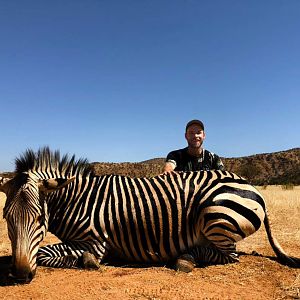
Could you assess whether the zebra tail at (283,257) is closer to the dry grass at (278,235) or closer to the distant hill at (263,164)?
the dry grass at (278,235)

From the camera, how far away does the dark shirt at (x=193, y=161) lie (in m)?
6.30

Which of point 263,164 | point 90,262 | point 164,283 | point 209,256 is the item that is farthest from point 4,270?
point 263,164

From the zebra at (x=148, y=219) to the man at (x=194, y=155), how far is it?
3.91 feet

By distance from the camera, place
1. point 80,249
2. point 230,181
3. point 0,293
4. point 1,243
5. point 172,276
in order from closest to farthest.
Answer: point 0,293 < point 172,276 < point 80,249 < point 230,181 < point 1,243

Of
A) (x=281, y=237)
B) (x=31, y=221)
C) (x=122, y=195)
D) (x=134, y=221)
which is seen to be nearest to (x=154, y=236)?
(x=134, y=221)

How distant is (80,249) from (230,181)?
6.97 ft

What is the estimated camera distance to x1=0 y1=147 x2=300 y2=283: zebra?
457 cm

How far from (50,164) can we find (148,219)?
1.49 meters

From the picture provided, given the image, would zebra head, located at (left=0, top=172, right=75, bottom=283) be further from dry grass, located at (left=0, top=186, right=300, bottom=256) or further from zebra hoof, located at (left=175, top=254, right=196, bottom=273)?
dry grass, located at (left=0, top=186, right=300, bottom=256)

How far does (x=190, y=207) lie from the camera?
15.6ft

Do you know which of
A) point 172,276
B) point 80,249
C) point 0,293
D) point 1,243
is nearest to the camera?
point 0,293

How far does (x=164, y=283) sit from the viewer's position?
3.79 meters

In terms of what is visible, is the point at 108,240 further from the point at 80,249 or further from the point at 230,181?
the point at 230,181

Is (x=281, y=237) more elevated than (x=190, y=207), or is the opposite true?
(x=190, y=207)
